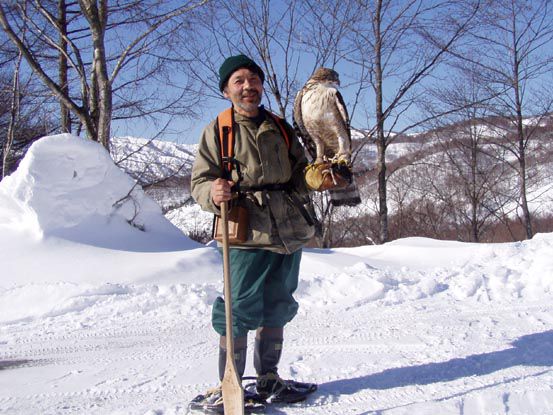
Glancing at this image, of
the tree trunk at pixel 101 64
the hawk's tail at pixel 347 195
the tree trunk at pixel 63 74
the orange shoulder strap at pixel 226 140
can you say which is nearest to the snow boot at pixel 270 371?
the hawk's tail at pixel 347 195

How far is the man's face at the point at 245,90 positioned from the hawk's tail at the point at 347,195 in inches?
22.9

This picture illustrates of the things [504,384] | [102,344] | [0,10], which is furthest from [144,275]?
[0,10]

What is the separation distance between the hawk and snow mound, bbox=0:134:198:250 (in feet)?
13.4

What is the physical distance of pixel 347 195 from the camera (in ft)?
8.59

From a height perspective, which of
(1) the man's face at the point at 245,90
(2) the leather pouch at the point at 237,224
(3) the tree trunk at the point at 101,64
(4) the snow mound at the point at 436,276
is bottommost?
(4) the snow mound at the point at 436,276

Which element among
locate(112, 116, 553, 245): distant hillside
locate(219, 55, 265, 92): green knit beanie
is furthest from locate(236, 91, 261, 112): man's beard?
locate(112, 116, 553, 245): distant hillside

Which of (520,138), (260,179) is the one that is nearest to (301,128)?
(260,179)

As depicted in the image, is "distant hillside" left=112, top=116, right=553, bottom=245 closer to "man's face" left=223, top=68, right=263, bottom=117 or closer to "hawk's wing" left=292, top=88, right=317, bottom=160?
"hawk's wing" left=292, top=88, right=317, bottom=160

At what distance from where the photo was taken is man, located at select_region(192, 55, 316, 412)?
2.43 metres

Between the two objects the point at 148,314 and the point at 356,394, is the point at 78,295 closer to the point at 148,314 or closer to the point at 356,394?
the point at 148,314

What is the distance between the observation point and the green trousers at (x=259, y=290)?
2.44m

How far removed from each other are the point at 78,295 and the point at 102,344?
109cm

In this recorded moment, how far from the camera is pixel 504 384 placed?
260 cm

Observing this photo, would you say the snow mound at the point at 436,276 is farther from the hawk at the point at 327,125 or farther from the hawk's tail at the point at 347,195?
the hawk at the point at 327,125
